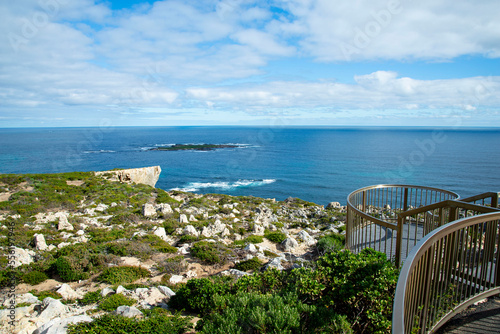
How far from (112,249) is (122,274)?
2.26 m

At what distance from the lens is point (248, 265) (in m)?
9.55

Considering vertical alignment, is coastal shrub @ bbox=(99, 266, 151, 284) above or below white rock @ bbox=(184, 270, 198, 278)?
above

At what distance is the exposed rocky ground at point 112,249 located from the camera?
22.4ft

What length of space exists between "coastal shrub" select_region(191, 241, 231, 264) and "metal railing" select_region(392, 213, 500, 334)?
7.20 metres

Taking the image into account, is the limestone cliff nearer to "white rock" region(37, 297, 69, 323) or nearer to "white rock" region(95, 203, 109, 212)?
"white rock" region(95, 203, 109, 212)

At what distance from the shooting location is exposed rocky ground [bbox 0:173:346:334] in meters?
6.83

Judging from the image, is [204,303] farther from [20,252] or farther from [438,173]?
[438,173]

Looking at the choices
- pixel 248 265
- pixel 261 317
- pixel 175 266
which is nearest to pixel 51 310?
pixel 175 266

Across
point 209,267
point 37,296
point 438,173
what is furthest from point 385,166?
point 37,296

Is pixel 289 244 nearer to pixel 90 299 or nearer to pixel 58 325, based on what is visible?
pixel 90 299

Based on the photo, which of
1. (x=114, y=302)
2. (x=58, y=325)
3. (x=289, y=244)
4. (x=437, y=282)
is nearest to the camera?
(x=437, y=282)

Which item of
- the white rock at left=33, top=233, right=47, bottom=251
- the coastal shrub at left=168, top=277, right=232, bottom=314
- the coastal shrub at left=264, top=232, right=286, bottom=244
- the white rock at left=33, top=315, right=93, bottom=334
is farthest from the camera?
the coastal shrub at left=264, top=232, right=286, bottom=244

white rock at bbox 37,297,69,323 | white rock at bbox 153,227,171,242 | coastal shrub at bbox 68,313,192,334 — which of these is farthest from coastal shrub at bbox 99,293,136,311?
white rock at bbox 153,227,171,242

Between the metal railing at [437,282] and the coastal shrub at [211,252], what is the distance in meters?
7.20
